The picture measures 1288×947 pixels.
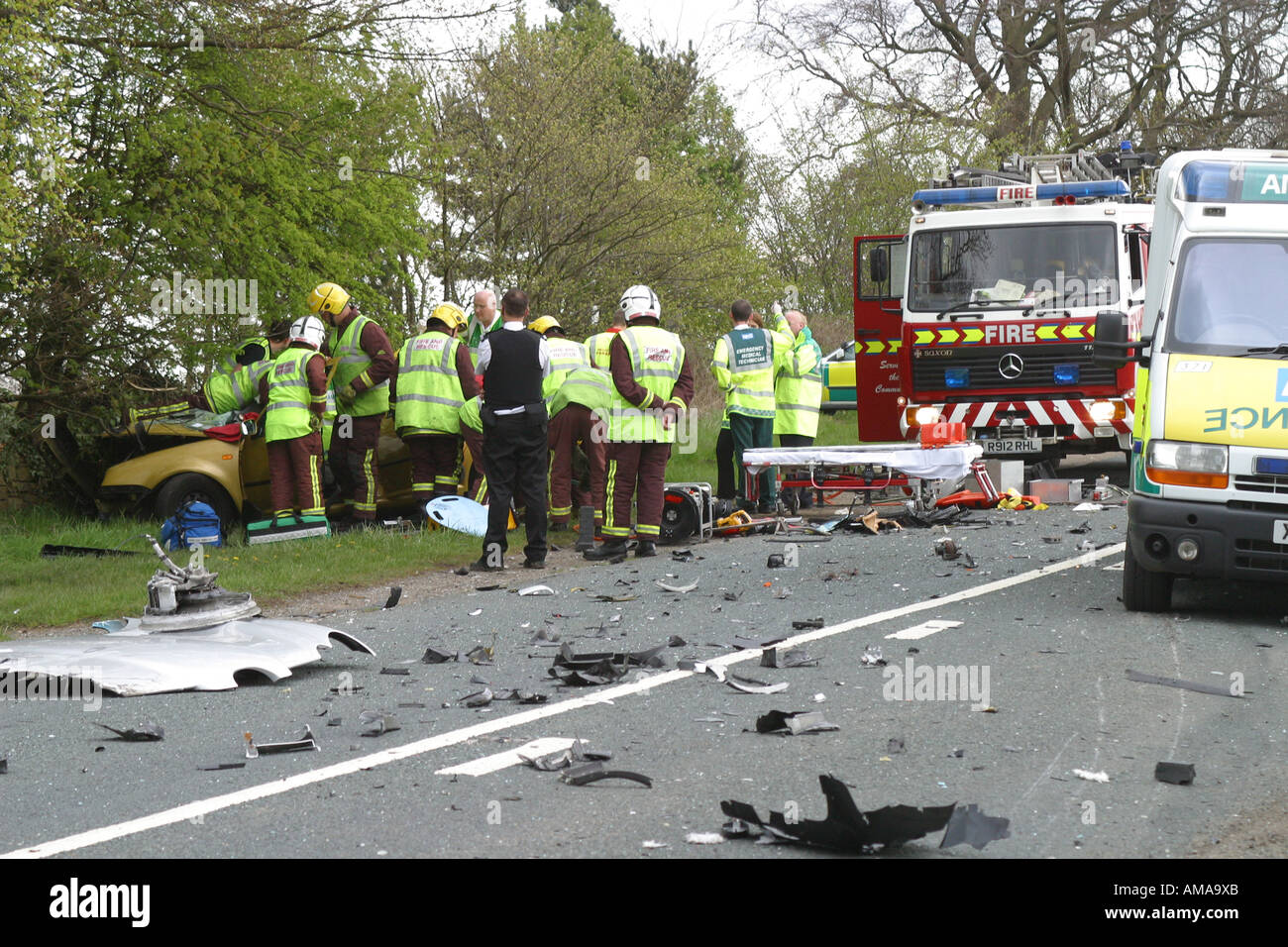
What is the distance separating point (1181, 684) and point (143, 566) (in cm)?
775

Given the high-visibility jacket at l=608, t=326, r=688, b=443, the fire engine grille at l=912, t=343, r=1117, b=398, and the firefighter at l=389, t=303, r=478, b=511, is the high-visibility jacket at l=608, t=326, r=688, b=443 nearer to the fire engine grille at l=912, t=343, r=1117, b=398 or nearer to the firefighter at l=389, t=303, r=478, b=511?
the firefighter at l=389, t=303, r=478, b=511

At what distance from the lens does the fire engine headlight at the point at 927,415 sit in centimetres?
1530

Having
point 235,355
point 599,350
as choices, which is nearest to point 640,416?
point 599,350

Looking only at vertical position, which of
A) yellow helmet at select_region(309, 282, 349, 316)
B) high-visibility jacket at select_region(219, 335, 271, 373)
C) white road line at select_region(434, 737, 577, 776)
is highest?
yellow helmet at select_region(309, 282, 349, 316)

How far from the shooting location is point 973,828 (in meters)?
4.57

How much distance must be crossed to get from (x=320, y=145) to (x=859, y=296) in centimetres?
579

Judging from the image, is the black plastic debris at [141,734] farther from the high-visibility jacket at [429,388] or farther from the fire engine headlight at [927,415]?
the fire engine headlight at [927,415]

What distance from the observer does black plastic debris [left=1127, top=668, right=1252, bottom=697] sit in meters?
6.70

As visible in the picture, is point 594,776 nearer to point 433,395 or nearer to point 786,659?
point 786,659

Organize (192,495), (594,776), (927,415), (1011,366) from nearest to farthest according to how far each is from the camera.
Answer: (594,776)
(192,495)
(1011,366)
(927,415)

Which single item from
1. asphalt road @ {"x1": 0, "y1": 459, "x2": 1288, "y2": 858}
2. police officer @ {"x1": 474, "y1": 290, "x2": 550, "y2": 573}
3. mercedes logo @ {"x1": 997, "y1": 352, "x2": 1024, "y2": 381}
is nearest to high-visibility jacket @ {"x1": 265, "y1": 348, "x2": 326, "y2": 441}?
police officer @ {"x1": 474, "y1": 290, "x2": 550, "y2": 573}

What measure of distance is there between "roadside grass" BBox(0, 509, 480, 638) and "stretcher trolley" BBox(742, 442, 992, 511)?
308cm
